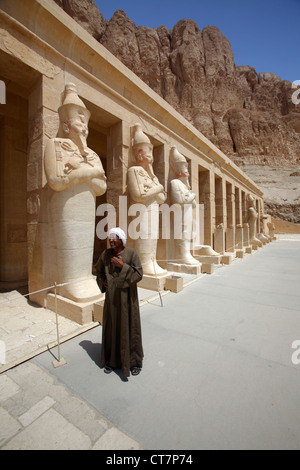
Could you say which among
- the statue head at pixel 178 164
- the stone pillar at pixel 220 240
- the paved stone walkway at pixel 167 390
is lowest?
the paved stone walkway at pixel 167 390

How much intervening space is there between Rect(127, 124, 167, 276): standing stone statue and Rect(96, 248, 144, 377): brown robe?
2333mm

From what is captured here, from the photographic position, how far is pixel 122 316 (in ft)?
6.32

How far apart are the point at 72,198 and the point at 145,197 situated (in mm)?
1633

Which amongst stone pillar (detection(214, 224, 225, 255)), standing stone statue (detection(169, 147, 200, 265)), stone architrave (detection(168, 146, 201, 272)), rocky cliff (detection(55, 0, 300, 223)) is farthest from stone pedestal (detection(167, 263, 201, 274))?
rocky cliff (detection(55, 0, 300, 223))

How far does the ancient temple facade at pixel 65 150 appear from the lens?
315 cm

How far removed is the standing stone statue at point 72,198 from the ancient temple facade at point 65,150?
1 cm

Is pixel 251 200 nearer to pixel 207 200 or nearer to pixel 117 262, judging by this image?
pixel 207 200

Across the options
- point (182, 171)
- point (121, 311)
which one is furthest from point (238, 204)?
point (121, 311)

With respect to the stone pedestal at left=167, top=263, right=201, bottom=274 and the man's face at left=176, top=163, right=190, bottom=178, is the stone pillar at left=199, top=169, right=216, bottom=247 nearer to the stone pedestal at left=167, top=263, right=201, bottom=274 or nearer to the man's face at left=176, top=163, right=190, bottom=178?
the man's face at left=176, top=163, right=190, bottom=178

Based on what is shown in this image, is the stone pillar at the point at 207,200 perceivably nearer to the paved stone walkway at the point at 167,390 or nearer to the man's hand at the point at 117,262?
the paved stone walkway at the point at 167,390

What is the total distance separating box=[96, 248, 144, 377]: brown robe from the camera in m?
1.91

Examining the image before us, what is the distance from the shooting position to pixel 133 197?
14.6ft

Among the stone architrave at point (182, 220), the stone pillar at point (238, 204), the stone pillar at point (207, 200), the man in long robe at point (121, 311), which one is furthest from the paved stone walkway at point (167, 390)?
the stone pillar at point (238, 204)

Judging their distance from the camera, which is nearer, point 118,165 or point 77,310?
point 77,310
